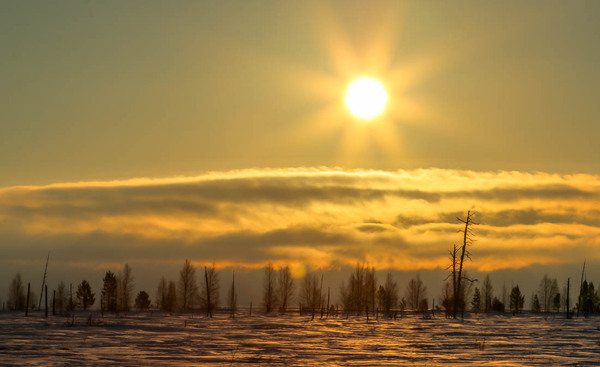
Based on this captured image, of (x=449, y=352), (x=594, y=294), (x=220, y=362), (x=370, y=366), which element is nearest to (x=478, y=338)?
(x=449, y=352)

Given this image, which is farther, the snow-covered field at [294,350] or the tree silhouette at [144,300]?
the tree silhouette at [144,300]

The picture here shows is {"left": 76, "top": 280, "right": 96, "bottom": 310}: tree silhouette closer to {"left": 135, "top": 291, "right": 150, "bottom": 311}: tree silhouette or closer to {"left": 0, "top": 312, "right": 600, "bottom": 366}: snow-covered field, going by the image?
{"left": 135, "top": 291, "right": 150, "bottom": 311}: tree silhouette

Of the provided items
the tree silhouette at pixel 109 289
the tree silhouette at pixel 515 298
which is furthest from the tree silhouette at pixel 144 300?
the tree silhouette at pixel 515 298

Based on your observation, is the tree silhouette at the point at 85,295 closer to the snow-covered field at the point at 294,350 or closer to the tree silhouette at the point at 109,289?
the tree silhouette at the point at 109,289

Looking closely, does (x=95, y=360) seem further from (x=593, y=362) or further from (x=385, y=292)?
(x=385, y=292)

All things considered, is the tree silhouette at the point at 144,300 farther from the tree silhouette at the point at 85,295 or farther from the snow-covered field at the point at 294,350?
the snow-covered field at the point at 294,350

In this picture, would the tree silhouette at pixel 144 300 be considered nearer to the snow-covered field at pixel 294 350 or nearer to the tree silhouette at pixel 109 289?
the tree silhouette at pixel 109 289

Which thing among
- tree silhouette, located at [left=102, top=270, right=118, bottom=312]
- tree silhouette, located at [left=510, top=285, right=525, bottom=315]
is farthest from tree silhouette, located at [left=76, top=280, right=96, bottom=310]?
tree silhouette, located at [left=510, top=285, right=525, bottom=315]

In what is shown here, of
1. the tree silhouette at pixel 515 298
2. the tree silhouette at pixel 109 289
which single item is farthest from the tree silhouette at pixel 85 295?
the tree silhouette at pixel 515 298

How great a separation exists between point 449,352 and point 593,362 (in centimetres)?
700

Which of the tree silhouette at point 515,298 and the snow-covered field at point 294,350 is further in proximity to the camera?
the tree silhouette at point 515,298

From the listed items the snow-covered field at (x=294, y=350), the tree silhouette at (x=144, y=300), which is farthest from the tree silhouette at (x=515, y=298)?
the snow-covered field at (x=294, y=350)

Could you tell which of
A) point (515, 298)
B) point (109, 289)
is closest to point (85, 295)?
point (109, 289)

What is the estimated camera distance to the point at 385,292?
152 meters
